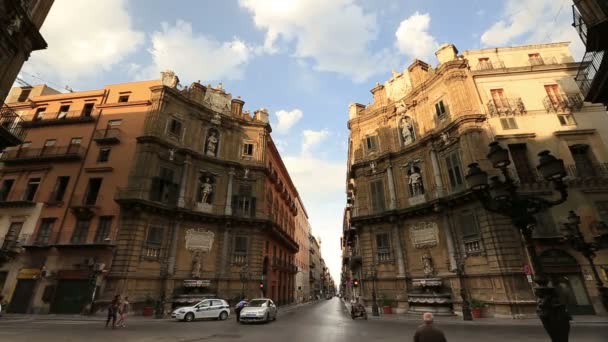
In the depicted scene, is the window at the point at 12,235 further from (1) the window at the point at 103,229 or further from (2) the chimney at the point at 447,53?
(2) the chimney at the point at 447,53

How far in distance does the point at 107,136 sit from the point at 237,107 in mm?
12383

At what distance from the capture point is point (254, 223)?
85.3ft

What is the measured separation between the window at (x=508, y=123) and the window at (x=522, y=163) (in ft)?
5.15

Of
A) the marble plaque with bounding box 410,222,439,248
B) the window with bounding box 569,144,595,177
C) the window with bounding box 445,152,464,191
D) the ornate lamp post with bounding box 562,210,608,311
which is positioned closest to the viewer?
the ornate lamp post with bounding box 562,210,608,311

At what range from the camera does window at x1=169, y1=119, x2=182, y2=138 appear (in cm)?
2539

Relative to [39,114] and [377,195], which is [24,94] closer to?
[39,114]

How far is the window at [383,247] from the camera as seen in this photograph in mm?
22797

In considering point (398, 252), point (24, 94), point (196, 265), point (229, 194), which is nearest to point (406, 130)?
point (398, 252)

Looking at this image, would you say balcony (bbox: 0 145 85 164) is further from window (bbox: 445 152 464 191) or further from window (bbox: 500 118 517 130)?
window (bbox: 500 118 517 130)

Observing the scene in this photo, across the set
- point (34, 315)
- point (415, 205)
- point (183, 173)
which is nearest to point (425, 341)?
point (415, 205)

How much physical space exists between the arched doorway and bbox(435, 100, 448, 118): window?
11.6 m

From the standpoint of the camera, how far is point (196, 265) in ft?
73.6

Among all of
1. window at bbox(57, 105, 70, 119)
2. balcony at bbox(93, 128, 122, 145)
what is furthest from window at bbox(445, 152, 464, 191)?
window at bbox(57, 105, 70, 119)

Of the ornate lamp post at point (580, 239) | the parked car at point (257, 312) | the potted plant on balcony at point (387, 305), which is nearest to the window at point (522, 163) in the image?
the ornate lamp post at point (580, 239)
